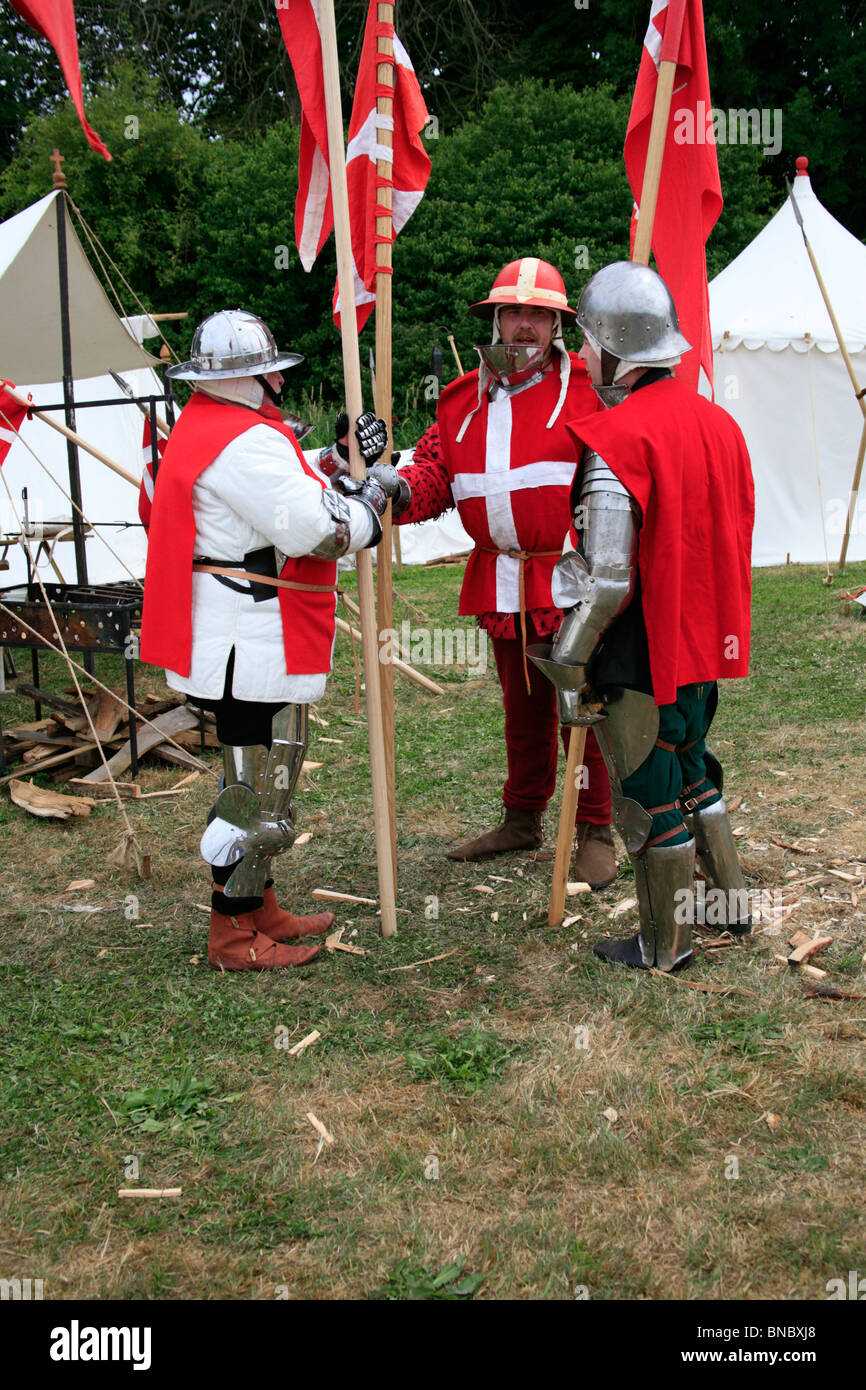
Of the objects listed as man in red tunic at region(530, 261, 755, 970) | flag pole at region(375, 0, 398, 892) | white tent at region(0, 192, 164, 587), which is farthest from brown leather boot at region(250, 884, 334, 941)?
white tent at region(0, 192, 164, 587)

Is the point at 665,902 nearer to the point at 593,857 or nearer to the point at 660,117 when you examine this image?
the point at 593,857

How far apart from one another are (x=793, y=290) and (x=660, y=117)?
754 centimetres

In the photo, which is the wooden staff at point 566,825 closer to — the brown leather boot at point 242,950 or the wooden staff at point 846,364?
the brown leather boot at point 242,950

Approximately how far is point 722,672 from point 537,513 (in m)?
0.94

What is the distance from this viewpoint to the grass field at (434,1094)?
2.21 meters

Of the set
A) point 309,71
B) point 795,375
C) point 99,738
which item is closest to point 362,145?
point 309,71

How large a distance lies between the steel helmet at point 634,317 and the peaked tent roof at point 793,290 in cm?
750

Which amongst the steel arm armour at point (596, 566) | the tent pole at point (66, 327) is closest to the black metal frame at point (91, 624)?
the tent pole at point (66, 327)

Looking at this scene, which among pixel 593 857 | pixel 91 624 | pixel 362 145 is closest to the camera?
pixel 362 145

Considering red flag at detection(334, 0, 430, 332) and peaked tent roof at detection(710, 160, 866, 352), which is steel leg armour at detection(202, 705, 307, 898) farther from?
peaked tent roof at detection(710, 160, 866, 352)

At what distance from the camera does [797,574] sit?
9719mm

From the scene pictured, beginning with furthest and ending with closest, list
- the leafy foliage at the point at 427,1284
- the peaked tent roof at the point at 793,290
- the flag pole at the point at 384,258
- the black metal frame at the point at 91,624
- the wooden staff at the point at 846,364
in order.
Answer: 1. the peaked tent roof at the point at 793,290
2. the wooden staff at the point at 846,364
3. the black metal frame at the point at 91,624
4. the flag pole at the point at 384,258
5. the leafy foliage at the point at 427,1284

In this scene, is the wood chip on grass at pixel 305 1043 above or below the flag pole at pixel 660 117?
below

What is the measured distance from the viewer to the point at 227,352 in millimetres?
3018
